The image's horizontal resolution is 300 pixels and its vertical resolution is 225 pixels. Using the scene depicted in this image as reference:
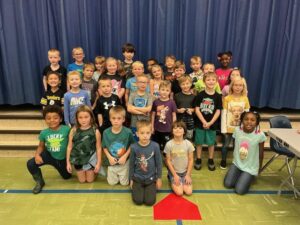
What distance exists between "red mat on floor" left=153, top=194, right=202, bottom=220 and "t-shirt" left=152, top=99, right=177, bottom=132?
2.93 feet

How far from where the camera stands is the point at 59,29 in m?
4.37

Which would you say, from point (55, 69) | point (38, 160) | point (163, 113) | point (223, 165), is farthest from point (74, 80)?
point (223, 165)

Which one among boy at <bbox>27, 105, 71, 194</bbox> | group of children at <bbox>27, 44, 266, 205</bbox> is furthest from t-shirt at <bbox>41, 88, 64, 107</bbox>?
boy at <bbox>27, 105, 71, 194</bbox>

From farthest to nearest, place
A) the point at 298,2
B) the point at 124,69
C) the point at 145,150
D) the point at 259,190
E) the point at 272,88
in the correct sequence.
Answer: the point at 272,88
the point at 298,2
the point at 124,69
the point at 259,190
the point at 145,150

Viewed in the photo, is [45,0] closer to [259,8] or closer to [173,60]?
[173,60]

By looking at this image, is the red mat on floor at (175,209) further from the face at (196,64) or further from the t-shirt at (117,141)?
the face at (196,64)

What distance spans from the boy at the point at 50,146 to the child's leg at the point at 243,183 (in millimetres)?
2071

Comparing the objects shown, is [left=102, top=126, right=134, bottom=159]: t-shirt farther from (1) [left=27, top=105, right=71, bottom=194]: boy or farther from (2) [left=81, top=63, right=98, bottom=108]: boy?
(2) [left=81, top=63, right=98, bottom=108]: boy

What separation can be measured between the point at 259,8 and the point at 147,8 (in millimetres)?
1753

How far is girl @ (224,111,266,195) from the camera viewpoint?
3170 millimetres

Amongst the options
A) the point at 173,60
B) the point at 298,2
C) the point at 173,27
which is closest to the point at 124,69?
the point at 173,60

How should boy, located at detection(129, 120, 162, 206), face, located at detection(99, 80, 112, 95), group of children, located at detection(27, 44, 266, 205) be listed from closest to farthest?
boy, located at detection(129, 120, 162, 206) → group of children, located at detection(27, 44, 266, 205) → face, located at detection(99, 80, 112, 95)

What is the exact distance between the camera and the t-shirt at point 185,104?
3578mm

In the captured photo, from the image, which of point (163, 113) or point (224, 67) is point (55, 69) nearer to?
point (163, 113)
